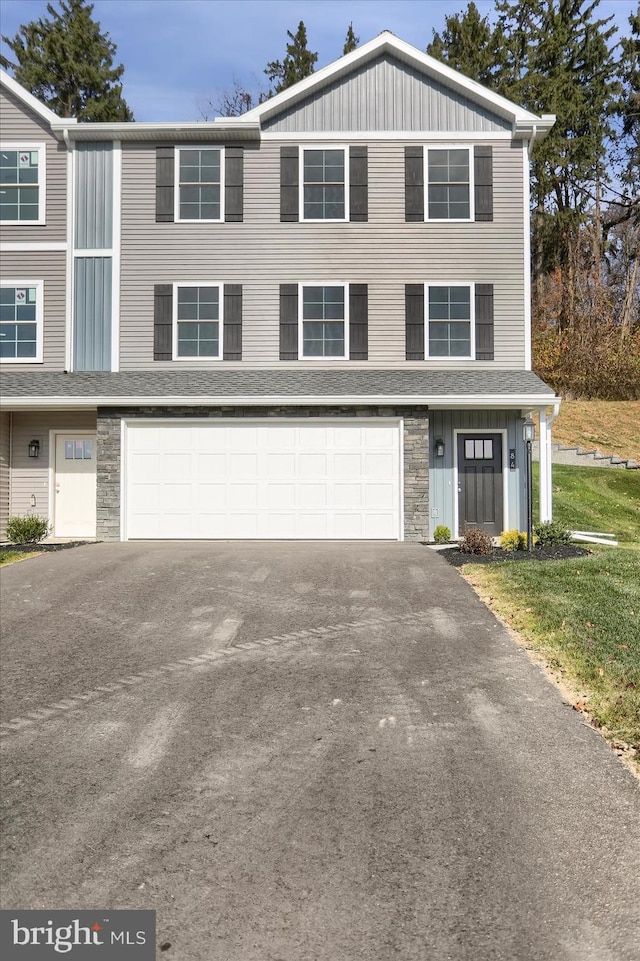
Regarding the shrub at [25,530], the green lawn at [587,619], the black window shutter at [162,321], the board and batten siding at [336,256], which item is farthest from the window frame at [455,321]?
the shrub at [25,530]

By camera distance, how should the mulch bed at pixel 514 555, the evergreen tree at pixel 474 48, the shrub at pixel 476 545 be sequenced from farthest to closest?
1. the evergreen tree at pixel 474 48
2. the shrub at pixel 476 545
3. the mulch bed at pixel 514 555

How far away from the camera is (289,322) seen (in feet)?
53.0

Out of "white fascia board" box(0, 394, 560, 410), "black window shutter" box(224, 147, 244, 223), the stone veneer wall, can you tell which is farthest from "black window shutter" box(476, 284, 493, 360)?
"black window shutter" box(224, 147, 244, 223)

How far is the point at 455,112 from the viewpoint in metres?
16.3

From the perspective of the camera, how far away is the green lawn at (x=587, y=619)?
6.06 meters

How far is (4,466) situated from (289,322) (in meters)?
6.76

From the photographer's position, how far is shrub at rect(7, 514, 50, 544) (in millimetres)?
15227

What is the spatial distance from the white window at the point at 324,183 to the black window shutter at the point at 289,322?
1640 mm

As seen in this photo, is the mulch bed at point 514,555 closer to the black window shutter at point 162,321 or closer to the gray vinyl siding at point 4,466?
the black window shutter at point 162,321

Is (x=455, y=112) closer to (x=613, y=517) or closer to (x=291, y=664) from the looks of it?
(x=613, y=517)

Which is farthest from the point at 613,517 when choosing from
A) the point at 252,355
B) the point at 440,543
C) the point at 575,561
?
the point at 252,355

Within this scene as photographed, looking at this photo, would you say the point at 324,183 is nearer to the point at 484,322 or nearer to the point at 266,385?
the point at 484,322

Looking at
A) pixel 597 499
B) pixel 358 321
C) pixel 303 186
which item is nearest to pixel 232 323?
pixel 358 321

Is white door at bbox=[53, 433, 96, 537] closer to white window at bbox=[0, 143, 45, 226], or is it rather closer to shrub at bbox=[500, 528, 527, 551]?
white window at bbox=[0, 143, 45, 226]
